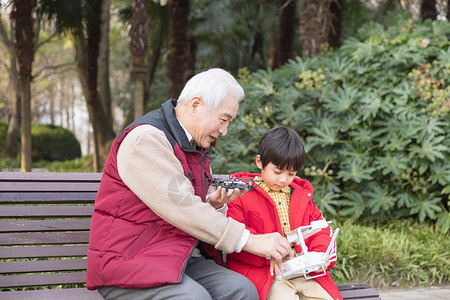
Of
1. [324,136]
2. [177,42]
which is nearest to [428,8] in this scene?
[177,42]

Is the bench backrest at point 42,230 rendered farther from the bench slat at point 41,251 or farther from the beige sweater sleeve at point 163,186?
the beige sweater sleeve at point 163,186

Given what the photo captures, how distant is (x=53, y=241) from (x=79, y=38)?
10.8 m

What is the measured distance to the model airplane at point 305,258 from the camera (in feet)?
7.45

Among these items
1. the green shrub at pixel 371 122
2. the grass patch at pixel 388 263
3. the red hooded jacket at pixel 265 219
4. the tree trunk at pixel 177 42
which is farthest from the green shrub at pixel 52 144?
the red hooded jacket at pixel 265 219

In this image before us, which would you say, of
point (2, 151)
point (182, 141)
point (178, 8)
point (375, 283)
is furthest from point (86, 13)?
point (182, 141)

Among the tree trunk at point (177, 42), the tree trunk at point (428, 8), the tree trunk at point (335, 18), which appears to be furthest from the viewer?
the tree trunk at point (428, 8)

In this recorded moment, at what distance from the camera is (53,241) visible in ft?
8.81

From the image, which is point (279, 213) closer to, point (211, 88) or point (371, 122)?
point (211, 88)

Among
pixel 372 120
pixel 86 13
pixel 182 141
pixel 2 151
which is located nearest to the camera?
pixel 182 141

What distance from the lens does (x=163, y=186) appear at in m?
1.99

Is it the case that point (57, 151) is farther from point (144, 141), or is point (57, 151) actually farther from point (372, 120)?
point (144, 141)

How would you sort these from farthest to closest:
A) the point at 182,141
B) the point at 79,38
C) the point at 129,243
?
the point at 79,38
the point at 182,141
the point at 129,243

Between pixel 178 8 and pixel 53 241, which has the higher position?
pixel 178 8

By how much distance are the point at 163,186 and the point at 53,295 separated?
89 cm
